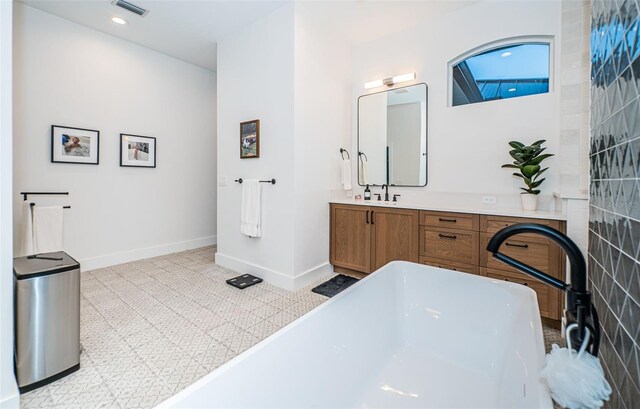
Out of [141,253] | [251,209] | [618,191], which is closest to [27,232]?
[141,253]

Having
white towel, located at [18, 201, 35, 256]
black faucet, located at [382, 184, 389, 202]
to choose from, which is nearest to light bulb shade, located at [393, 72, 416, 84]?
black faucet, located at [382, 184, 389, 202]

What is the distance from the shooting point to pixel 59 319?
165 cm

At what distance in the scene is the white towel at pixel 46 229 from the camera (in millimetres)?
2768

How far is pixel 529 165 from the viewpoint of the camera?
2414 millimetres

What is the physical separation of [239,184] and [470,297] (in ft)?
9.00

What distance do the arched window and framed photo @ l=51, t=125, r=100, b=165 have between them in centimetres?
425

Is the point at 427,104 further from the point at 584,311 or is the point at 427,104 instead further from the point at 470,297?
the point at 584,311

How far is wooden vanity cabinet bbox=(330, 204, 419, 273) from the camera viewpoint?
2834mm

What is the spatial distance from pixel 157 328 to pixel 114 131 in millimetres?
2792

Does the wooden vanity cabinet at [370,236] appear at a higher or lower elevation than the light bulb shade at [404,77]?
lower

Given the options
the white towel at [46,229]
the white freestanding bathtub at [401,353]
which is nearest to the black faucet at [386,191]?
the white freestanding bathtub at [401,353]

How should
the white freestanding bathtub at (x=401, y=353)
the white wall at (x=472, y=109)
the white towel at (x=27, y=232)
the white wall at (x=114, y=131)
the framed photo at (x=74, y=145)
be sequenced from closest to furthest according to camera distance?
the white freestanding bathtub at (x=401, y=353)
the white wall at (x=472, y=109)
the white towel at (x=27, y=232)
the white wall at (x=114, y=131)
the framed photo at (x=74, y=145)

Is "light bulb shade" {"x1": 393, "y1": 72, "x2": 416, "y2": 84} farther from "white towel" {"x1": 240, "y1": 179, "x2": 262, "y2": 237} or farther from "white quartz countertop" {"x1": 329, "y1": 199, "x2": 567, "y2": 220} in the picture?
"white towel" {"x1": 240, "y1": 179, "x2": 262, "y2": 237}

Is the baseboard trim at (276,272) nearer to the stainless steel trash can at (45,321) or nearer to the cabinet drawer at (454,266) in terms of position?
the cabinet drawer at (454,266)
